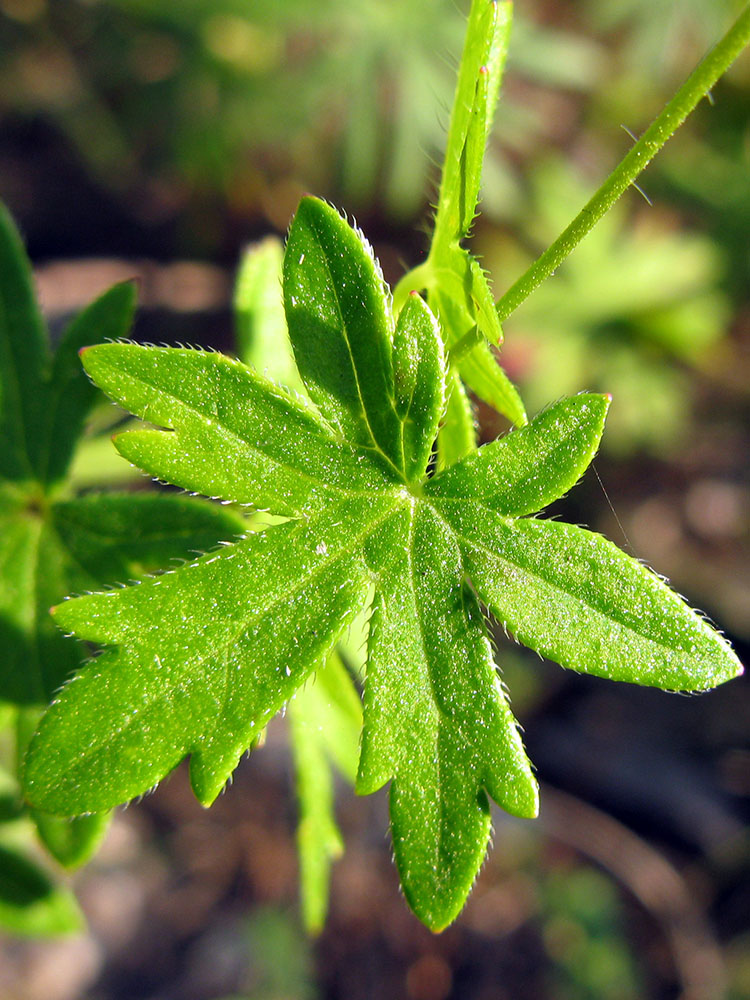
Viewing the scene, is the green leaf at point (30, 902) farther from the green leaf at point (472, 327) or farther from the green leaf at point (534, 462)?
the green leaf at point (472, 327)

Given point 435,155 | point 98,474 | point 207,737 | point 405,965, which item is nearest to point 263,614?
point 207,737

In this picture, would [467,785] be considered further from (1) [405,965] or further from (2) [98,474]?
(1) [405,965]

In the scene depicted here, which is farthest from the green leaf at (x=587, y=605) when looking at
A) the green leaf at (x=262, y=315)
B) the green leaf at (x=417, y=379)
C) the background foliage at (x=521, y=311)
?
the background foliage at (x=521, y=311)

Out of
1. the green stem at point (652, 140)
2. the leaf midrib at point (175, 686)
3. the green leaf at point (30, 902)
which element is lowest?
the green leaf at point (30, 902)

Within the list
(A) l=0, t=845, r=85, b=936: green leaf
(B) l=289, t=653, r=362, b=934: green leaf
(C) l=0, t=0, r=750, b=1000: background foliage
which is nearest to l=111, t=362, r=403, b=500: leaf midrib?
(B) l=289, t=653, r=362, b=934: green leaf

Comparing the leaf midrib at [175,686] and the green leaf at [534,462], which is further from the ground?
the green leaf at [534,462]

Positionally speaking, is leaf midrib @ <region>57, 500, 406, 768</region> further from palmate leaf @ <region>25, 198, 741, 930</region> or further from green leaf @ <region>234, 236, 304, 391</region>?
green leaf @ <region>234, 236, 304, 391</region>
